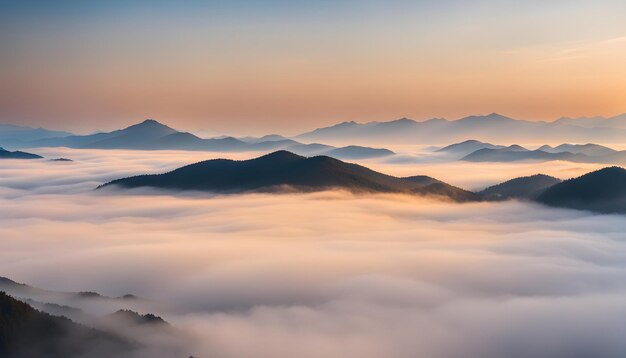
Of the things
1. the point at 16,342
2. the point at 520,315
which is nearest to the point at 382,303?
the point at 520,315

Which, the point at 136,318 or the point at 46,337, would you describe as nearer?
the point at 46,337

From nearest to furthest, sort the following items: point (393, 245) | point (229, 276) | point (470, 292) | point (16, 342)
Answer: point (16, 342) → point (470, 292) → point (229, 276) → point (393, 245)

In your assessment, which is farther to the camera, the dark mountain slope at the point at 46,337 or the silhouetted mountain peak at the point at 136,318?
the silhouetted mountain peak at the point at 136,318

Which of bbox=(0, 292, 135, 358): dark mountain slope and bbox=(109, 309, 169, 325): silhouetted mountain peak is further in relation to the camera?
bbox=(109, 309, 169, 325): silhouetted mountain peak

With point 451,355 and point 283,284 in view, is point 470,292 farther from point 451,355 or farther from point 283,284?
point 283,284

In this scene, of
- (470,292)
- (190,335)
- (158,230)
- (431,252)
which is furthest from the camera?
(158,230)

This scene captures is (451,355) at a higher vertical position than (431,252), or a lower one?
lower

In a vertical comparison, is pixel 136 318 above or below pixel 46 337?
above

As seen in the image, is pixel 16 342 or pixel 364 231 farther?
pixel 364 231
